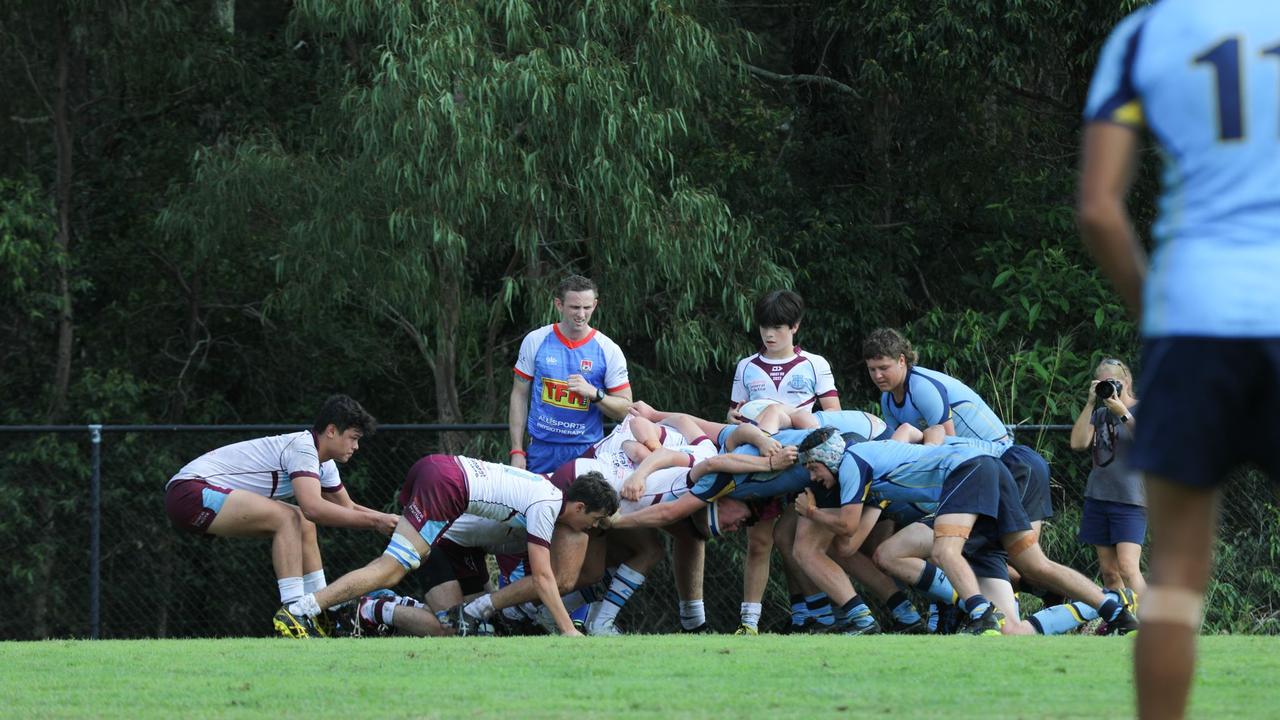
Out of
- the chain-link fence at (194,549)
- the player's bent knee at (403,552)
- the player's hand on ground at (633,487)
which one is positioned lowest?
the chain-link fence at (194,549)

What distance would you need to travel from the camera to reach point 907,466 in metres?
8.28

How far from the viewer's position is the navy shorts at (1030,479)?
8617 mm

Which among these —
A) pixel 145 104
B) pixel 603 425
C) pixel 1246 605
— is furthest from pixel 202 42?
pixel 1246 605

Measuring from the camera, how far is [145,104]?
1831cm

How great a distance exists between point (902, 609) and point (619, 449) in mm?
1772

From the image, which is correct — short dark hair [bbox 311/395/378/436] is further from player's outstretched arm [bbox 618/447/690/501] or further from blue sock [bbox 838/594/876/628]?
blue sock [bbox 838/594/876/628]

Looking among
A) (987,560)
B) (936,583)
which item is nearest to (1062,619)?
(987,560)

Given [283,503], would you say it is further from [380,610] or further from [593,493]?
[593,493]

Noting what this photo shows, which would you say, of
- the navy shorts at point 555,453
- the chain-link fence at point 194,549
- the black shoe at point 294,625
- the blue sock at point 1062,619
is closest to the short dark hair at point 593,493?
the navy shorts at point 555,453

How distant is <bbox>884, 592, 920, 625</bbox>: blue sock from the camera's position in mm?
8742

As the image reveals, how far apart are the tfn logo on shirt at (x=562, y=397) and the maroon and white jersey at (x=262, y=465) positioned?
1.30 m

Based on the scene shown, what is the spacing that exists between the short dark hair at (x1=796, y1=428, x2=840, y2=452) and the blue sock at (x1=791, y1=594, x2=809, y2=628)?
3.60 feet

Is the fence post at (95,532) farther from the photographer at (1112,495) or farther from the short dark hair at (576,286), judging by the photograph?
the photographer at (1112,495)

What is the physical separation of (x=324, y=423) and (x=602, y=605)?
1.84m
